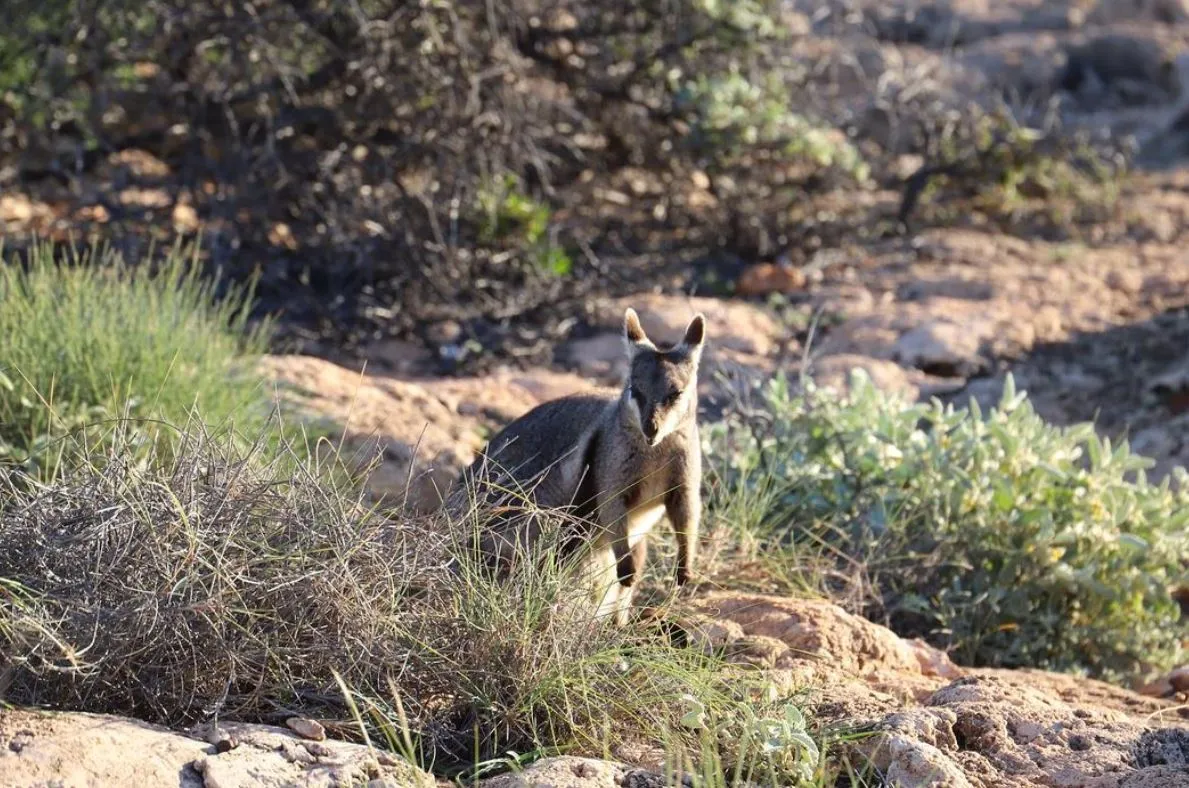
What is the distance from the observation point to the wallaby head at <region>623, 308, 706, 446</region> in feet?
17.7

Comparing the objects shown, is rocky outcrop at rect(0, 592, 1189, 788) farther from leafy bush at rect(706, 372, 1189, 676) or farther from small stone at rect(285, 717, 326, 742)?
leafy bush at rect(706, 372, 1189, 676)

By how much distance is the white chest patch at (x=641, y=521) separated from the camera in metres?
5.57

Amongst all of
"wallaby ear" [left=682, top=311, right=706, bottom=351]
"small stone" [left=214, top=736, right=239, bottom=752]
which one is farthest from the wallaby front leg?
"small stone" [left=214, top=736, right=239, bottom=752]

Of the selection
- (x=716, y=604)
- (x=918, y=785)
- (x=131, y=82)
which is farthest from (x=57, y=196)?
(x=918, y=785)

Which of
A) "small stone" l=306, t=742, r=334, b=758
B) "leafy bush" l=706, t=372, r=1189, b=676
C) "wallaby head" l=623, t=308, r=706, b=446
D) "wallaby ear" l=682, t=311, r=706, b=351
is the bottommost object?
"leafy bush" l=706, t=372, r=1189, b=676

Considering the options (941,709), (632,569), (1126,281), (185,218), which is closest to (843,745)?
(941,709)

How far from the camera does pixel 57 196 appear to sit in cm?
1020

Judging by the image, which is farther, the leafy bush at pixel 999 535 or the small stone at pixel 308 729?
the leafy bush at pixel 999 535

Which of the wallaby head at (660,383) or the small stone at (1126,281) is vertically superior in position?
the wallaby head at (660,383)

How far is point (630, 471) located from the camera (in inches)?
218

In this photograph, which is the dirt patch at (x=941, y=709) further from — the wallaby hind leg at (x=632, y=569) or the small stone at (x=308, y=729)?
the small stone at (x=308, y=729)

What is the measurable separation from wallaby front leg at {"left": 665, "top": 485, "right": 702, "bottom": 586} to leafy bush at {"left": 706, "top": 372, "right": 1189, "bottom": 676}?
2.36 ft

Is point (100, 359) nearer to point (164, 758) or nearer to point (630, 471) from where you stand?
point (630, 471)

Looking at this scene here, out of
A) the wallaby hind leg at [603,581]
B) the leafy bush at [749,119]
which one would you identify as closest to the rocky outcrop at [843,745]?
the wallaby hind leg at [603,581]
